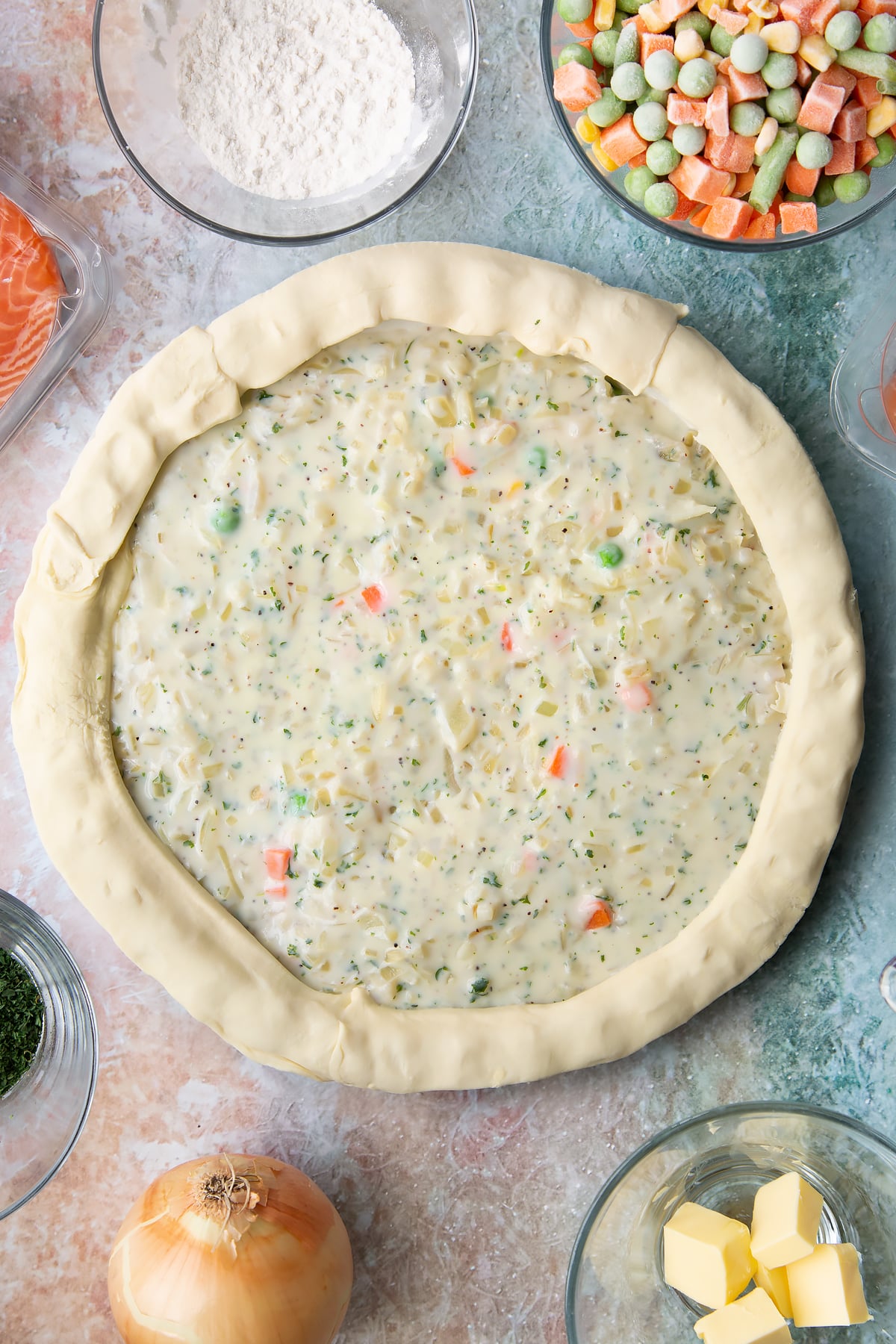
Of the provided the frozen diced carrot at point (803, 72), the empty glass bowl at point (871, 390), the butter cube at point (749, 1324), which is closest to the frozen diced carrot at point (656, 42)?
the frozen diced carrot at point (803, 72)

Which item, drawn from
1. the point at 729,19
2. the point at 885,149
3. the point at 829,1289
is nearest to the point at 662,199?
the point at 729,19

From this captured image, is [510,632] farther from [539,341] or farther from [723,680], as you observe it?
[539,341]

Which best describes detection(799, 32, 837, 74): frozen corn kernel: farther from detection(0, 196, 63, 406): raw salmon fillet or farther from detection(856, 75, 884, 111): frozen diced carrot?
detection(0, 196, 63, 406): raw salmon fillet

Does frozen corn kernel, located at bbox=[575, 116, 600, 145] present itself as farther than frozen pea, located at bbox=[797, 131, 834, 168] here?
Yes

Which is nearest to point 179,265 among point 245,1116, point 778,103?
point 778,103

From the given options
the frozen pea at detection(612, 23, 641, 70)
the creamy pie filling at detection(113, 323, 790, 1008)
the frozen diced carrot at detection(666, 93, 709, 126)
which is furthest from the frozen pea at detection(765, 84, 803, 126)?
the creamy pie filling at detection(113, 323, 790, 1008)

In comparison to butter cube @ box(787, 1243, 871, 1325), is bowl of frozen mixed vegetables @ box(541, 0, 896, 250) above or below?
above
